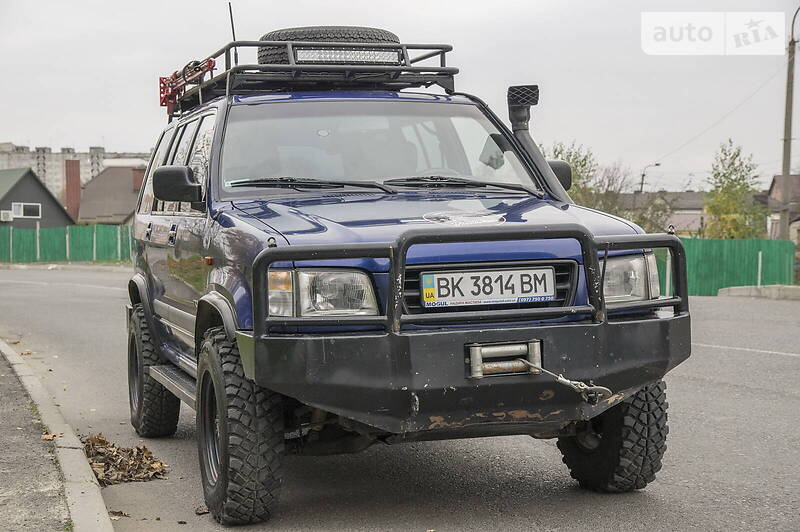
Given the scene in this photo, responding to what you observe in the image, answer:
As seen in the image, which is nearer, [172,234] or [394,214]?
[394,214]

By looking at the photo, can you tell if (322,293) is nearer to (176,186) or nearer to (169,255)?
(176,186)

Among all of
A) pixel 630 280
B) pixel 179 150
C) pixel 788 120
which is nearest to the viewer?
pixel 630 280

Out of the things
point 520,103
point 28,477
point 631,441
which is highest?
point 520,103

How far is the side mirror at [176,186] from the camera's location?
5.87 metres

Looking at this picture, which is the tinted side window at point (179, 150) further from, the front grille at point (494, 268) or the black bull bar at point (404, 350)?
the front grille at point (494, 268)

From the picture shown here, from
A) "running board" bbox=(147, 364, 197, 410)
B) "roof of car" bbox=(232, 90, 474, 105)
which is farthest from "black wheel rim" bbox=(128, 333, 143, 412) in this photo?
"roof of car" bbox=(232, 90, 474, 105)

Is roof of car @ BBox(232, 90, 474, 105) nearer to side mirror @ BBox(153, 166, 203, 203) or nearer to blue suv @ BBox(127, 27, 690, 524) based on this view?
blue suv @ BBox(127, 27, 690, 524)

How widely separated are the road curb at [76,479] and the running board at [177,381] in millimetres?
599

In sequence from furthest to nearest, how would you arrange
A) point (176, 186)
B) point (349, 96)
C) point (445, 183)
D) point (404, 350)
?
point (349, 96) < point (445, 183) < point (176, 186) < point (404, 350)

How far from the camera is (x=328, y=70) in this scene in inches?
265

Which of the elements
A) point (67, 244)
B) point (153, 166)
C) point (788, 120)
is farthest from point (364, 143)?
point (67, 244)

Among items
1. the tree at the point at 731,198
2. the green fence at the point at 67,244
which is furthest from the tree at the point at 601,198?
the green fence at the point at 67,244

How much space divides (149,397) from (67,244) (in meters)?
54.8

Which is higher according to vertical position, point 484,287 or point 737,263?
point 484,287
